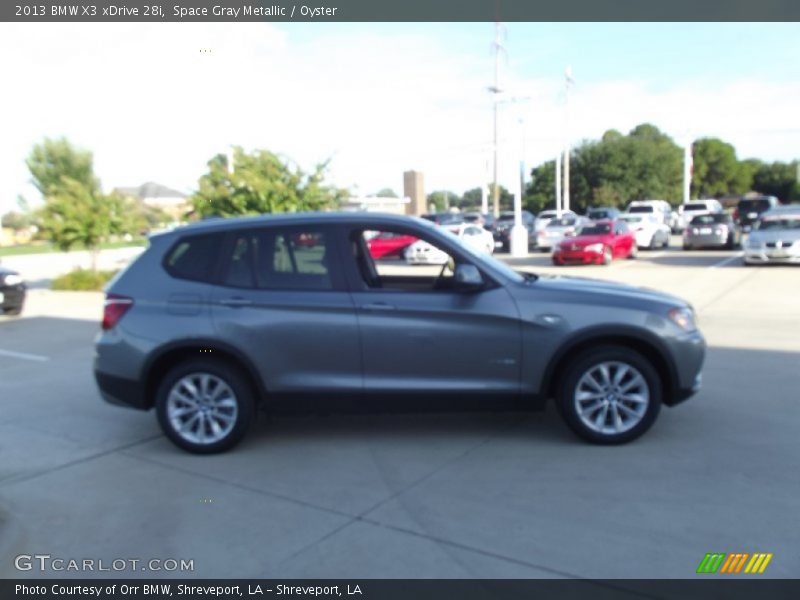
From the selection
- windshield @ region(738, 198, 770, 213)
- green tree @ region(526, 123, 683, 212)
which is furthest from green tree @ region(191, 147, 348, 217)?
green tree @ region(526, 123, 683, 212)

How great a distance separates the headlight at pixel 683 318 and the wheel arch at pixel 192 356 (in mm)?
3202

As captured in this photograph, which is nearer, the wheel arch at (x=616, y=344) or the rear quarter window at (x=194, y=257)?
the wheel arch at (x=616, y=344)

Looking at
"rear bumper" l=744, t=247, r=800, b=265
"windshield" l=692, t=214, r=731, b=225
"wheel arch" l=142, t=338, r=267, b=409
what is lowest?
"rear bumper" l=744, t=247, r=800, b=265

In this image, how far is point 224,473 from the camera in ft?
17.2

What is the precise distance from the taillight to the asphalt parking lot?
1.07 meters

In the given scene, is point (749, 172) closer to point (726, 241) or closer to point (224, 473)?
point (726, 241)

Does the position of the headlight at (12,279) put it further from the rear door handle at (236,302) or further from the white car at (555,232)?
the white car at (555,232)

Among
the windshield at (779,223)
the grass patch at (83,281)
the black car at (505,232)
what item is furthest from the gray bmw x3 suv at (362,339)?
the black car at (505,232)

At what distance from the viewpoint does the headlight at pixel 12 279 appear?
561 inches

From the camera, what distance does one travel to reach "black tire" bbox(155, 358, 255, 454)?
5535 millimetres

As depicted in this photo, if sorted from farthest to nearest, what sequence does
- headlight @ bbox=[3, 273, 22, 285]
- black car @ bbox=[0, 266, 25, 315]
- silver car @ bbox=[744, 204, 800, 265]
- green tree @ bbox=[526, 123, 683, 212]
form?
1. green tree @ bbox=[526, 123, 683, 212]
2. silver car @ bbox=[744, 204, 800, 265]
3. headlight @ bbox=[3, 273, 22, 285]
4. black car @ bbox=[0, 266, 25, 315]

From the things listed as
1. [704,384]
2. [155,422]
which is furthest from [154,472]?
[704,384]

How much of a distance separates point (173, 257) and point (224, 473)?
1.78 metres
